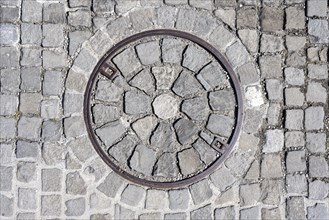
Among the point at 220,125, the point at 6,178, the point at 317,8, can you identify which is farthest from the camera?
the point at 317,8

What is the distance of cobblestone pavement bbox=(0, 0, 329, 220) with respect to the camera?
442 centimetres

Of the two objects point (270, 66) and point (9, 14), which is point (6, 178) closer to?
point (9, 14)

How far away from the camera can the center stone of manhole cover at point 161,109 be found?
4457 millimetres

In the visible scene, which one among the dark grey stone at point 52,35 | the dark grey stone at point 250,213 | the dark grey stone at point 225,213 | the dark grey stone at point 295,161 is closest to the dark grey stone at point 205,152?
the dark grey stone at point 225,213

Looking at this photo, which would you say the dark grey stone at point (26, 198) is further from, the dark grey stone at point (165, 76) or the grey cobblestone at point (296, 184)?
the grey cobblestone at point (296, 184)

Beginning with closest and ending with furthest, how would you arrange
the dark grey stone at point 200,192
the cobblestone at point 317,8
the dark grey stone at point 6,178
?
the dark grey stone at point 6,178
the dark grey stone at point 200,192
the cobblestone at point 317,8

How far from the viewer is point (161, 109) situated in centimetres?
448

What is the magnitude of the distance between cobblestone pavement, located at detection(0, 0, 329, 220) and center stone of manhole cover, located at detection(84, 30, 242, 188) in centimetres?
2

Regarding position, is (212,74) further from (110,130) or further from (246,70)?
(110,130)

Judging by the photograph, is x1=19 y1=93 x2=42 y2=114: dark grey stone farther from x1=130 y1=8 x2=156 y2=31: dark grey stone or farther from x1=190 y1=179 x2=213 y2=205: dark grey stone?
x1=190 y1=179 x2=213 y2=205: dark grey stone

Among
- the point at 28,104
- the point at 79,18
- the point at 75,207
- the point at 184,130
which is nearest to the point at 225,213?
the point at 184,130

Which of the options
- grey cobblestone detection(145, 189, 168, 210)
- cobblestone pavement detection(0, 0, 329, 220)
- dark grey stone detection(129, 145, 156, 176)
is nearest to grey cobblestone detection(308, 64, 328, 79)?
cobblestone pavement detection(0, 0, 329, 220)

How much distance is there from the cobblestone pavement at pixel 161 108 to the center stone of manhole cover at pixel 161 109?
2 centimetres

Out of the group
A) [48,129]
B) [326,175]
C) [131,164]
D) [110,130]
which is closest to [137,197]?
[131,164]
